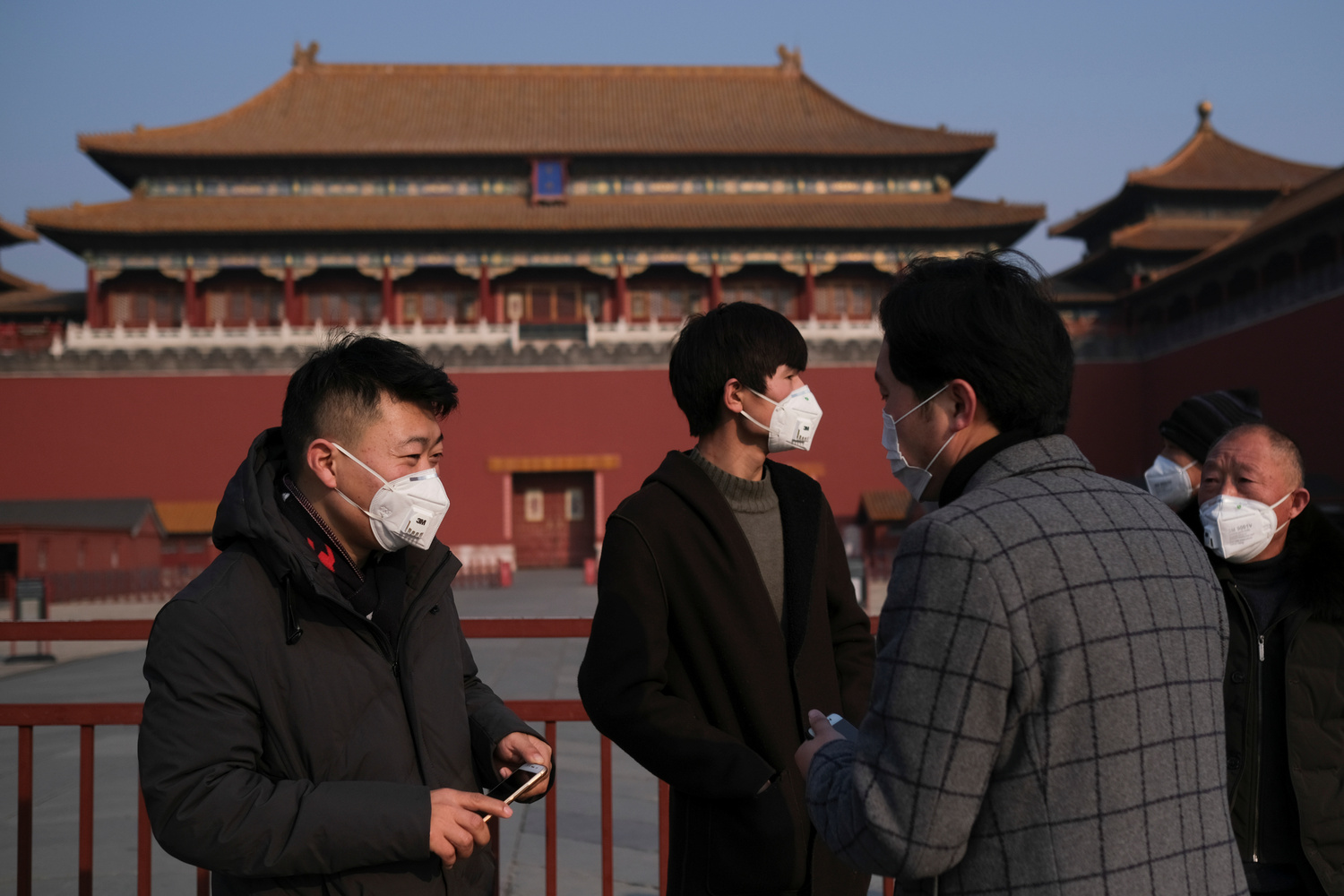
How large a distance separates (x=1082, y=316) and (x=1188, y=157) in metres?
4.46

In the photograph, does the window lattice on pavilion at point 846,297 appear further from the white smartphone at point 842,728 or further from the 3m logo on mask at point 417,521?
the white smartphone at point 842,728

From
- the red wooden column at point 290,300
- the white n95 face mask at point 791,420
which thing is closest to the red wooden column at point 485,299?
the red wooden column at point 290,300

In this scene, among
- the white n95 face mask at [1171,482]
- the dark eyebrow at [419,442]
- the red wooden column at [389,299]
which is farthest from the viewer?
the red wooden column at [389,299]

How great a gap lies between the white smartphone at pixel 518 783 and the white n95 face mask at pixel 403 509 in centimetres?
A: 39

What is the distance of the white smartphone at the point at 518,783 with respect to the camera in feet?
4.77

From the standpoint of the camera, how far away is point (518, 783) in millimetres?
1465

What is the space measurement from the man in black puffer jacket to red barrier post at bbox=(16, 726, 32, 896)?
0.81 metres

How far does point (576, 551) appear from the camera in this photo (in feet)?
58.1

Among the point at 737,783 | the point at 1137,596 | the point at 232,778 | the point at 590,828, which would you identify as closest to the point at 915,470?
the point at 1137,596

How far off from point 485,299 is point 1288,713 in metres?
17.7

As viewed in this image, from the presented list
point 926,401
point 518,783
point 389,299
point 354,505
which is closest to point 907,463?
point 926,401

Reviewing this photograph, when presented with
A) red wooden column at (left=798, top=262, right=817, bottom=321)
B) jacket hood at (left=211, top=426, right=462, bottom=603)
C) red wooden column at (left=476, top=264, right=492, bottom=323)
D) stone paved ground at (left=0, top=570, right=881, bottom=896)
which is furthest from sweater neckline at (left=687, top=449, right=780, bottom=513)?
red wooden column at (left=798, top=262, right=817, bottom=321)

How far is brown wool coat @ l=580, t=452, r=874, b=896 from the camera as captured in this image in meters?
1.50

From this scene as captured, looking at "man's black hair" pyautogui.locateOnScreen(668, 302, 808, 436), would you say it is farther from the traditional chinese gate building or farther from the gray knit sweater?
the traditional chinese gate building
